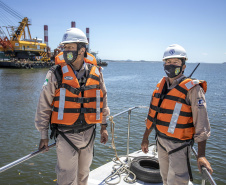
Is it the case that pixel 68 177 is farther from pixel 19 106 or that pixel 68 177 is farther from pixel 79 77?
pixel 19 106

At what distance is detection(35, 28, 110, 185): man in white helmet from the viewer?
256cm

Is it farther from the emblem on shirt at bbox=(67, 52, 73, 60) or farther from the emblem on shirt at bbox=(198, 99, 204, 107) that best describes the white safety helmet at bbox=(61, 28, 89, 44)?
the emblem on shirt at bbox=(198, 99, 204, 107)

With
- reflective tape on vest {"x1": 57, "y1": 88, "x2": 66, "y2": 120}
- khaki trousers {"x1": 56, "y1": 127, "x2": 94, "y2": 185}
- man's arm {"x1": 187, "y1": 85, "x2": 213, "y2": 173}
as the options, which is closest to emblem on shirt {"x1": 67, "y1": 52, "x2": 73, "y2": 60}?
reflective tape on vest {"x1": 57, "y1": 88, "x2": 66, "y2": 120}

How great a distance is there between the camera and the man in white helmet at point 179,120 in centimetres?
246

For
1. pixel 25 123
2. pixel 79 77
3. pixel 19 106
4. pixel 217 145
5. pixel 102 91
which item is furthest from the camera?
pixel 19 106

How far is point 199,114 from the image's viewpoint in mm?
2447

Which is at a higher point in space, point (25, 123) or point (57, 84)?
point (57, 84)

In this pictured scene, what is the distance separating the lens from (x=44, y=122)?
2.59m

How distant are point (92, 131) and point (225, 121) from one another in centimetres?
1261

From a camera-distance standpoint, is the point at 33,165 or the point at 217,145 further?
the point at 217,145

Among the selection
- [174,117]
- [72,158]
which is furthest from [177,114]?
[72,158]

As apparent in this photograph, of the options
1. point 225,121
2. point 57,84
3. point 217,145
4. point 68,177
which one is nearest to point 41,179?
point 68,177

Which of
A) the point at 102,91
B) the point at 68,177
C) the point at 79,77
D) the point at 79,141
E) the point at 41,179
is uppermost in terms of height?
the point at 79,77

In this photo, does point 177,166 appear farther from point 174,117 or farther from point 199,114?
point 199,114
